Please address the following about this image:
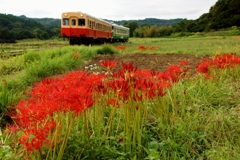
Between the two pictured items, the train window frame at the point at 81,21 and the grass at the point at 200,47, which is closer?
the grass at the point at 200,47

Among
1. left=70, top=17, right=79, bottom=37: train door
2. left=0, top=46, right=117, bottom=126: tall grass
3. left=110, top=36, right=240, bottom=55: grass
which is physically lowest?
left=0, top=46, right=117, bottom=126: tall grass

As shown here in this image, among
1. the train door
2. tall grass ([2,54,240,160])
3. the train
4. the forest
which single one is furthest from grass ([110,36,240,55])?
the forest

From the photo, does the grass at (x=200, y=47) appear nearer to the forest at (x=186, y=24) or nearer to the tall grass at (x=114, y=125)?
the tall grass at (x=114, y=125)

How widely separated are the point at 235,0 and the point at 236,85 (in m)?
68.4

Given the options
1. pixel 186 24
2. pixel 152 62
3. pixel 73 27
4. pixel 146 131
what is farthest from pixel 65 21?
pixel 186 24

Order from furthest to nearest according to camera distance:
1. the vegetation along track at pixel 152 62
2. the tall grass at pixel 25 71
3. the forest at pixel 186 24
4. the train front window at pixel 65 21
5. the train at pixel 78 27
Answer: the forest at pixel 186 24
the train front window at pixel 65 21
the train at pixel 78 27
the vegetation along track at pixel 152 62
the tall grass at pixel 25 71

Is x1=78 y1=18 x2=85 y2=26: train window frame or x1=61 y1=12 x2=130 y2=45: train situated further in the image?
x1=78 y1=18 x2=85 y2=26: train window frame

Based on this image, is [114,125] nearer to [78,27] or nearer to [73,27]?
[78,27]

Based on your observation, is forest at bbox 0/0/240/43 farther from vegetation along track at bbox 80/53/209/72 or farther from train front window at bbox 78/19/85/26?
vegetation along track at bbox 80/53/209/72

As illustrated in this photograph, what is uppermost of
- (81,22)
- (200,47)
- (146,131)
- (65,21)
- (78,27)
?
(65,21)

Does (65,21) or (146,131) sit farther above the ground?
(65,21)

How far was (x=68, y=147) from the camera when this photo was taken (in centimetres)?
190

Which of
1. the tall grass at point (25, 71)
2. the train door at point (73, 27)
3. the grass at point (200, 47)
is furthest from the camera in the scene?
the train door at point (73, 27)

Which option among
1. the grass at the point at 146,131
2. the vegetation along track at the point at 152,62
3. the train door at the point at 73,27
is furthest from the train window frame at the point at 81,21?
the grass at the point at 146,131
